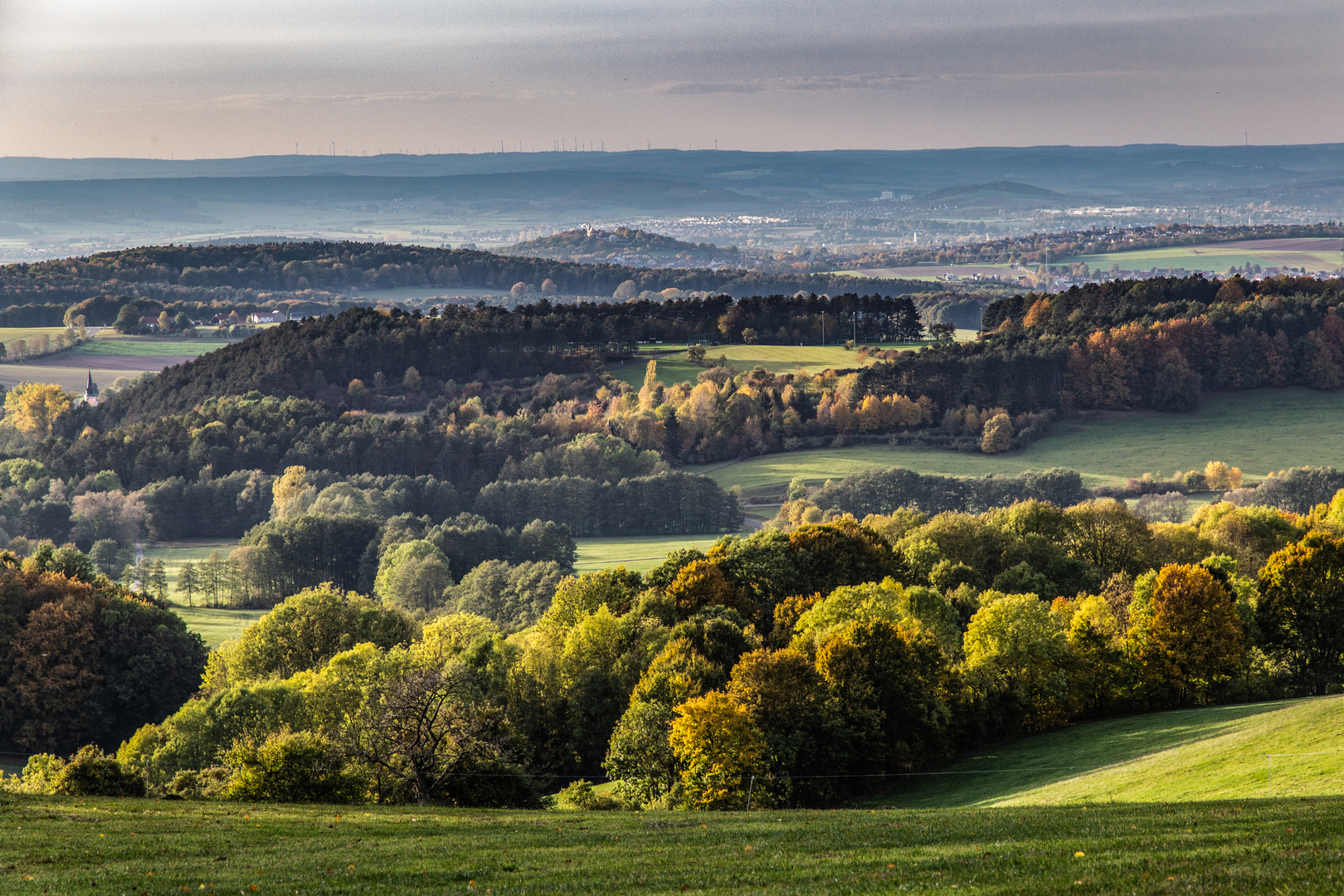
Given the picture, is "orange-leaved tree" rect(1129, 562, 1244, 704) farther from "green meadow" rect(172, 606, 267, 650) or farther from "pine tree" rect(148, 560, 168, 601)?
"pine tree" rect(148, 560, 168, 601)

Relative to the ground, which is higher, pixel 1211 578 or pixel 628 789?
pixel 1211 578

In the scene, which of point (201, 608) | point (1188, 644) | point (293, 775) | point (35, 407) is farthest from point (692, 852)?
point (35, 407)

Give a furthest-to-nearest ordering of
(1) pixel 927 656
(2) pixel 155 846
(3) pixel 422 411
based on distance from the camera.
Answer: (3) pixel 422 411 → (1) pixel 927 656 → (2) pixel 155 846

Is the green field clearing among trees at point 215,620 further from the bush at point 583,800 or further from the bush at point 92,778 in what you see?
the bush at point 583,800

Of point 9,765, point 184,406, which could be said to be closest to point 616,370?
point 184,406

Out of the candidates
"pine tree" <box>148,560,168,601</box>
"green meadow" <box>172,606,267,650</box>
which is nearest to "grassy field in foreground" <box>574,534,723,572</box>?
"green meadow" <box>172,606,267,650</box>

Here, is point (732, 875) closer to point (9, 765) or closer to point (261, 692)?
point (261, 692)

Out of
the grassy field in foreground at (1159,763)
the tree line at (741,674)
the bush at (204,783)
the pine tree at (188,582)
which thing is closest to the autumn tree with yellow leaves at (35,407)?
the pine tree at (188,582)
